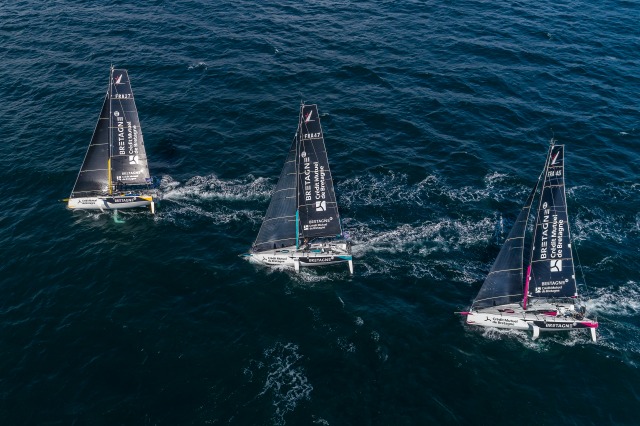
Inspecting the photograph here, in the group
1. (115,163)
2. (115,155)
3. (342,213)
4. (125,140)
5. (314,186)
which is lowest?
(342,213)

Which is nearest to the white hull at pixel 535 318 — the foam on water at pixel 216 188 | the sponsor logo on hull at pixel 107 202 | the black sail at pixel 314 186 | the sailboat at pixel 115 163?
the black sail at pixel 314 186

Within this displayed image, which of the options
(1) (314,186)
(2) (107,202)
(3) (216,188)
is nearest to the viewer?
(1) (314,186)

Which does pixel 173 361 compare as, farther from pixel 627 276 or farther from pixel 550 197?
pixel 627 276

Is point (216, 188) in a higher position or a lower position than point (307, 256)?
higher

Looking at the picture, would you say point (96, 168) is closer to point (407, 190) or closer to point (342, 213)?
point (342, 213)

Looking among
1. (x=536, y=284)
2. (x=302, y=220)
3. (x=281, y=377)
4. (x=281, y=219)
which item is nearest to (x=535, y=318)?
(x=536, y=284)

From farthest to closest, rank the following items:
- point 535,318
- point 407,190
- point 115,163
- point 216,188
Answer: point 216,188 → point 407,190 → point 115,163 → point 535,318

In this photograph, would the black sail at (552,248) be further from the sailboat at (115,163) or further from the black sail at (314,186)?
the sailboat at (115,163)
